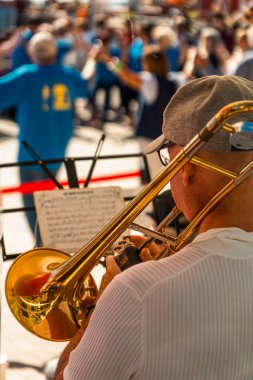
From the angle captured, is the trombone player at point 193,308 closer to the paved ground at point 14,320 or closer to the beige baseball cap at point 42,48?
the paved ground at point 14,320

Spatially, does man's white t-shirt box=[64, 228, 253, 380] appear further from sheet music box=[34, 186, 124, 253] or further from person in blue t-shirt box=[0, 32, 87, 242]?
person in blue t-shirt box=[0, 32, 87, 242]

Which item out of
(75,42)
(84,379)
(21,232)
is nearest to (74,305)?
(84,379)

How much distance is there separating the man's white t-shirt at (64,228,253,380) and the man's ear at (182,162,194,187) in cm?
13

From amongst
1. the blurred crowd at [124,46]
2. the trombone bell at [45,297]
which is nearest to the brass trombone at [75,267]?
the trombone bell at [45,297]

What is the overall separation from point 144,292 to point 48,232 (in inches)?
60.6

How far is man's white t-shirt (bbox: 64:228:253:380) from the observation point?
1.23 m

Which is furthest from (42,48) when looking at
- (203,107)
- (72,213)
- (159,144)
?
(203,107)

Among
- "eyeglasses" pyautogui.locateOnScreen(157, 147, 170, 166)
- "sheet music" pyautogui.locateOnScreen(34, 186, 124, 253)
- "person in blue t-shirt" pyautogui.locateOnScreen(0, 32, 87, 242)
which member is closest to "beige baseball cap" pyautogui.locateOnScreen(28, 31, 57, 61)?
"person in blue t-shirt" pyautogui.locateOnScreen(0, 32, 87, 242)

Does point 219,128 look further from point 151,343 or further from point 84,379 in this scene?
point 84,379

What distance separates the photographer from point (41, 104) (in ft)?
16.4

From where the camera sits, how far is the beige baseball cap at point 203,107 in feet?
4.53

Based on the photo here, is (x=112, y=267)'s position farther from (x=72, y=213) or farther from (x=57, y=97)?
(x=57, y=97)

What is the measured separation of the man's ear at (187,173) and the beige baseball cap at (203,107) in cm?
5

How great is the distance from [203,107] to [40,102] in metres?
3.68
